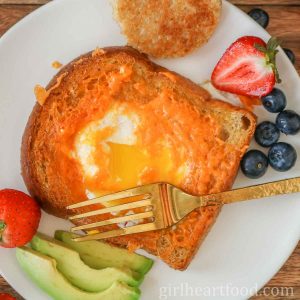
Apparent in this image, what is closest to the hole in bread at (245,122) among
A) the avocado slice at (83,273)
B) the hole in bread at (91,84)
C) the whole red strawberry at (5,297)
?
the hole in bread at (91,84)

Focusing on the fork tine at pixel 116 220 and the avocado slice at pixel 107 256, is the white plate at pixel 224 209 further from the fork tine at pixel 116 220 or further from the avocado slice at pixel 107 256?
the fork tine at pixel 116 220

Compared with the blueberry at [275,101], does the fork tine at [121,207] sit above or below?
below

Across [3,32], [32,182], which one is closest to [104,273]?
[32,182]

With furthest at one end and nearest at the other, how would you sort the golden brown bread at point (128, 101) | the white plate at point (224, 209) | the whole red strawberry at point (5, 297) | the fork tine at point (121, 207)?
the whole red strawberry at point (5, 297)
the white plate at point (224, 209)
the golden brown bread at point (128, 101)
the fork tine at point (121, 207)

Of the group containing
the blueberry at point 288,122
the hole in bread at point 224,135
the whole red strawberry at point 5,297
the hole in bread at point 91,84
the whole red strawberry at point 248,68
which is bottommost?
the whole red strawberry at point 5,297

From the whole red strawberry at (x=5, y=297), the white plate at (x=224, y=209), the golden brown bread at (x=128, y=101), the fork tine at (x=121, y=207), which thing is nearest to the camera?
the fork tine at (x=121, y=207)

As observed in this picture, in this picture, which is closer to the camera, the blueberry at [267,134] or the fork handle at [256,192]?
the fork handle at [256,192]

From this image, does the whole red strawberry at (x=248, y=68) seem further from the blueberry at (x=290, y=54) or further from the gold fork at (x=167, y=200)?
the gold fork at (x=167, y=200)
